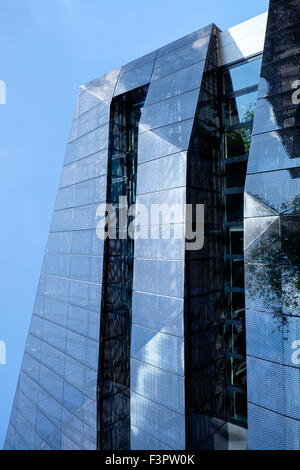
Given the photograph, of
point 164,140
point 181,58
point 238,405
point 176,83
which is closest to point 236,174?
point 164,140

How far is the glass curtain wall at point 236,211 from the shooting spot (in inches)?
388

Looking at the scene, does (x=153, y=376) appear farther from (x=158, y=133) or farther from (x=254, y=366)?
(x=158, y=133)

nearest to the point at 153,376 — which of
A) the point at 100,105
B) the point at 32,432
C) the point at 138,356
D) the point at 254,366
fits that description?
the point at 138,356

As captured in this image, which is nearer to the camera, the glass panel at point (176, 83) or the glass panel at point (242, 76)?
the glass panel at point (242, 76)

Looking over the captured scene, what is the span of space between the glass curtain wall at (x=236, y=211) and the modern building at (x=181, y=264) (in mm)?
47

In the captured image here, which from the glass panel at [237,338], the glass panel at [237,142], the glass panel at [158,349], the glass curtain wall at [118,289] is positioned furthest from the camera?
the glass curtain wall at [118,289]

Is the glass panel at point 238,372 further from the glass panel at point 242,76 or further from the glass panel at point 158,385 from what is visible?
the glass panel at point 242,76

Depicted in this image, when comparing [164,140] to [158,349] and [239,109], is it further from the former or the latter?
[158,349]

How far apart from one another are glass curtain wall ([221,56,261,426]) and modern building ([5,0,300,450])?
5cm

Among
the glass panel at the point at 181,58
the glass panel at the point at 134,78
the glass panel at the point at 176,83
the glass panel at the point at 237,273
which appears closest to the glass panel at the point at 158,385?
the glass panel at the point at 237,273

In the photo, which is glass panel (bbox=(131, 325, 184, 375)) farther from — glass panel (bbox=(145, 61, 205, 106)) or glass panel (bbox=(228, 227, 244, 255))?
glass panel (bbox=(145, 61, 205, 106))

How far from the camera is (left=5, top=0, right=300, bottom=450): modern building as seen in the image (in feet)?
24.4

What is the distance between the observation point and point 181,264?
919 cm

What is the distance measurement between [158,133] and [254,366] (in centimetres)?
853
